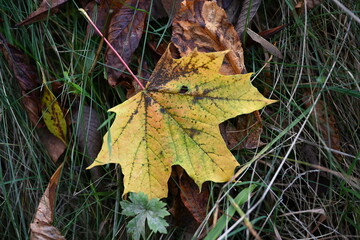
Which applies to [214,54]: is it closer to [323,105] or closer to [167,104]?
→ [167,104]

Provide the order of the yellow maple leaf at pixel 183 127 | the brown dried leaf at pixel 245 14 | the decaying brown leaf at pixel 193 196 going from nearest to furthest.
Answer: the yellow maple leaf at pixel 183 127 → the decaying brown leaf at pixel 193 196 → the brown dried leaf at pixel 245 14

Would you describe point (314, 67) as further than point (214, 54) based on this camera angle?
Yes

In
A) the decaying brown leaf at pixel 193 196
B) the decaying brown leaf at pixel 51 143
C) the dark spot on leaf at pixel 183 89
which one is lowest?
the decaying brown leaf at pixel 193 196

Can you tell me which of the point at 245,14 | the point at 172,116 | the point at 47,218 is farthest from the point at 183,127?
the point at 47,218

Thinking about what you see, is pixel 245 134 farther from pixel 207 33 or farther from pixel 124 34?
pixel 124 34

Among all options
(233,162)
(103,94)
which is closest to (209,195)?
(233,162)

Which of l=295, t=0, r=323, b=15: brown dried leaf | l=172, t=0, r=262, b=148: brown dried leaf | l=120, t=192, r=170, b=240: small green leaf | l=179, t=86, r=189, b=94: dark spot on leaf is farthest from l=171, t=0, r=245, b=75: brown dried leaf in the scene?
l=120, t=192, r=170, b=240: small green leaf

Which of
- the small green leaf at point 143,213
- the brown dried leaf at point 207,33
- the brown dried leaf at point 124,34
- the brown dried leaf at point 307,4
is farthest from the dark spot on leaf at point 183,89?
the brown dried leaf at point 307,4

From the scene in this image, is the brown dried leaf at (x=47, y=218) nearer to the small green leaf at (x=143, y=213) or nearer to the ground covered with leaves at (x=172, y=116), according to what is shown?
the ground covered with leaves at (x=172, y=116)
